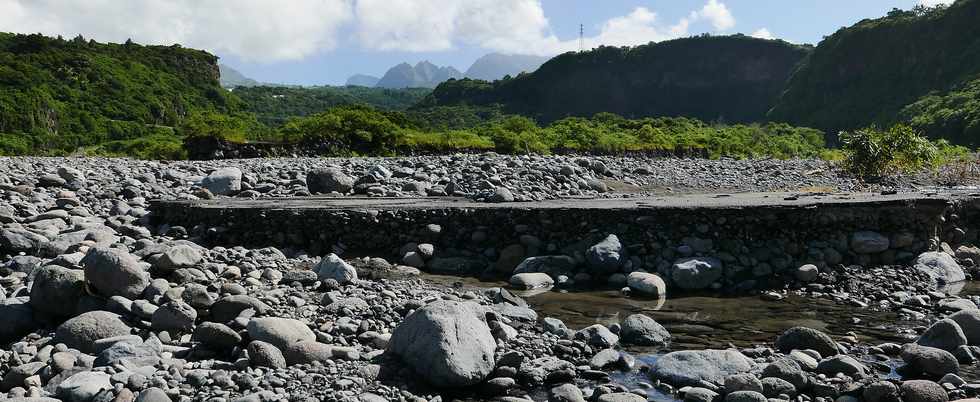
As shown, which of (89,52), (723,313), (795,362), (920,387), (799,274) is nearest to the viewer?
(920,387)

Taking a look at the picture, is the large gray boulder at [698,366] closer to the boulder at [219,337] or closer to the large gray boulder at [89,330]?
the boulder at [219,337]

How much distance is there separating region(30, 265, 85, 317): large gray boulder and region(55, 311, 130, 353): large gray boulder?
1.69 feet

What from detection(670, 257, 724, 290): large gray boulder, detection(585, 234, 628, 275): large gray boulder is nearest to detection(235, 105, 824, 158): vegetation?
detection(585, 234, 628, 275): large gray boulder

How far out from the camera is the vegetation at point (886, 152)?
2209 cm

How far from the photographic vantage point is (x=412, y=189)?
627 inches

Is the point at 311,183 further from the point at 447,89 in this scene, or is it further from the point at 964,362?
the point at 447,89

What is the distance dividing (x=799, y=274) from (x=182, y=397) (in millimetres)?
8859

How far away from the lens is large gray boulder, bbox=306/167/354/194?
15.9 meters

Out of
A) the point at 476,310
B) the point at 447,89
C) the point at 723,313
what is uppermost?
the point at 447,89

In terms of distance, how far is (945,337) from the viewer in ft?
23.2

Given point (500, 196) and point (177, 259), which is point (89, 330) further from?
point (500, 196)

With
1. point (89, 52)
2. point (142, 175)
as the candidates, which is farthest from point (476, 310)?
point (89, 52)

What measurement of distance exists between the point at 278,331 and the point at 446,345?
5.29 ft

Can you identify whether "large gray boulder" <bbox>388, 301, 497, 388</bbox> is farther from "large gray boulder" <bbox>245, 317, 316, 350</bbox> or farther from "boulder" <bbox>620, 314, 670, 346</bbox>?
"boulder" <bbox>620, 314, 670, 346</bbox>
